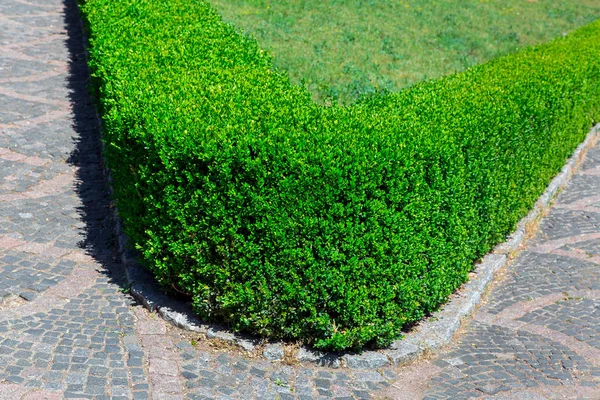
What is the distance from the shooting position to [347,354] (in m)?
5.66

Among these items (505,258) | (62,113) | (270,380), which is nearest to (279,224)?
(270,380)

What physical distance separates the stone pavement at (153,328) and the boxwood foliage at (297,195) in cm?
36

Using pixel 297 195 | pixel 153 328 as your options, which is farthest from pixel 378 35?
pixel 153 328

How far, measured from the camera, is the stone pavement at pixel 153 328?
5145 millimetres

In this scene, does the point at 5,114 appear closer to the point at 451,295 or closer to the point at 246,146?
the point at 246,146

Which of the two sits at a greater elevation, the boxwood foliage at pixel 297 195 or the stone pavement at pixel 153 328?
the boxwood foliage at pixel 297 195

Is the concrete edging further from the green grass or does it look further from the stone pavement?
the green grass

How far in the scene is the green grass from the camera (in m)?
10.8

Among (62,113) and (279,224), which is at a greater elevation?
(279,224)

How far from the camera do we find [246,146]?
17.4ft

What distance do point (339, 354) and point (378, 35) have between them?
28.5ft

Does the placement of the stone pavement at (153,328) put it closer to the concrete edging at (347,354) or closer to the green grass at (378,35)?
the concrete edging at (347,354)

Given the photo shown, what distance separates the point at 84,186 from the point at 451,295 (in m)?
3.85

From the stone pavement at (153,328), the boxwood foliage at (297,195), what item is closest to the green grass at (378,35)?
the boxwood foliage at (297,195)
